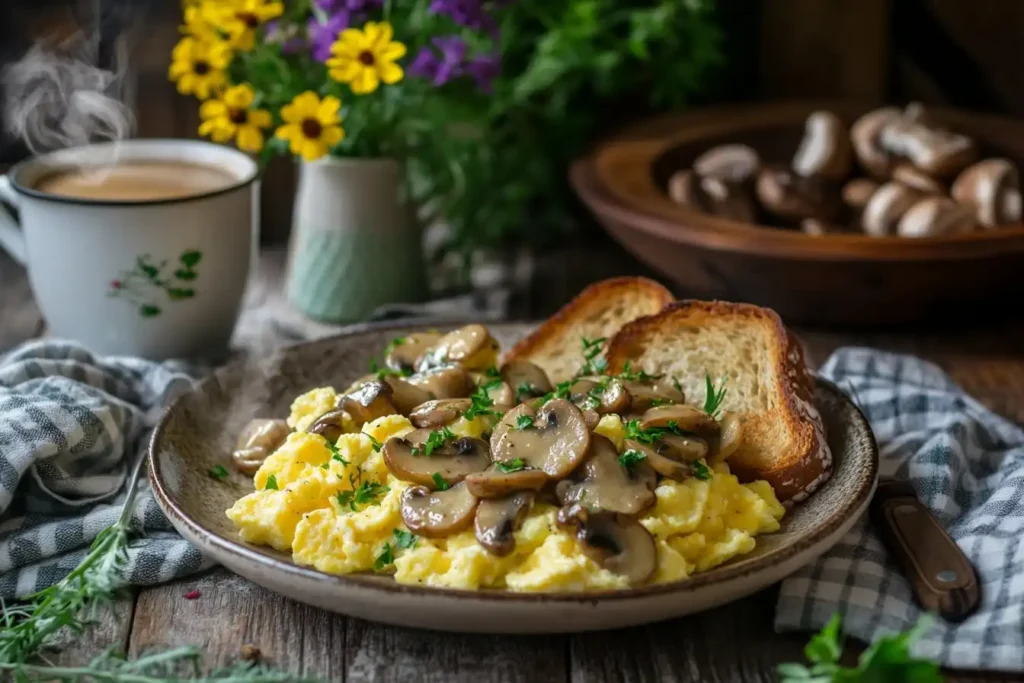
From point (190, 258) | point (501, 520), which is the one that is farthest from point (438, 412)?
point (190, 258)

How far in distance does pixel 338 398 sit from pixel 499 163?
4.54ft

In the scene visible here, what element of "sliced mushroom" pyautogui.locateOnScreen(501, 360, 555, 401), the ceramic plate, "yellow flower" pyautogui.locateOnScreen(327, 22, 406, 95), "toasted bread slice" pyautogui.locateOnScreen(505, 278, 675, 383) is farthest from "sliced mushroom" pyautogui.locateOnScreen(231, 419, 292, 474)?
"yellow flower" pyautogui.locateOnScreen(327, 22, 406, 95)

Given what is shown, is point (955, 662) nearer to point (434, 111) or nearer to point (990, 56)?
point (434, 111)

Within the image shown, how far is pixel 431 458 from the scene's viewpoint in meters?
1.97

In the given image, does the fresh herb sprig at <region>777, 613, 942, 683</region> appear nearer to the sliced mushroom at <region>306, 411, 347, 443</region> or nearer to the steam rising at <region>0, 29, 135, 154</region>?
the sliced mushroom at <region>306, 411, 347, 443</region>

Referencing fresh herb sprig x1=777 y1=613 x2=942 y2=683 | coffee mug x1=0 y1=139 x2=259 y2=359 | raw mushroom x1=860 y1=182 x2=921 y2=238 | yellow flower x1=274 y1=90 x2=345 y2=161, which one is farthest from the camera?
raw mushroom x1=860 y1=182 x2=921 y2=238

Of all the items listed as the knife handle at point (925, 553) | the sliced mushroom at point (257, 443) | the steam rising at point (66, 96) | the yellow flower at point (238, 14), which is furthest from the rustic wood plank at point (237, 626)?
the steam rising at point (66, 96)

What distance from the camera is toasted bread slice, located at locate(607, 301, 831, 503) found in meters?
→ 2.10

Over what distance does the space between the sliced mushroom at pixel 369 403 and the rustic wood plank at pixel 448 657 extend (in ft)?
1.27

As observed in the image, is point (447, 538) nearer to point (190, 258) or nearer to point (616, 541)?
point (616, 541)

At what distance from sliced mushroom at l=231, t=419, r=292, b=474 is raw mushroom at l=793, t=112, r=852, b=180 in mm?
1791

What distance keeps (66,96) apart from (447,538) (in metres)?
2.11

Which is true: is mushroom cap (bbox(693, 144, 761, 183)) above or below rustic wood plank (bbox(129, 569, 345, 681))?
above

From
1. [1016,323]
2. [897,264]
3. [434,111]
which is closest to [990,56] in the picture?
[1016,323]
